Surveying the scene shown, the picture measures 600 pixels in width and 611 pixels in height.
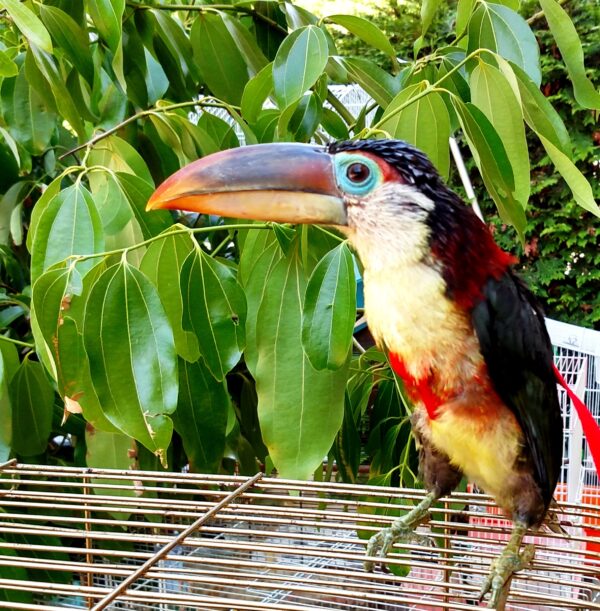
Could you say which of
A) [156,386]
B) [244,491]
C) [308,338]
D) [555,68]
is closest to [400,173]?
[308,338]

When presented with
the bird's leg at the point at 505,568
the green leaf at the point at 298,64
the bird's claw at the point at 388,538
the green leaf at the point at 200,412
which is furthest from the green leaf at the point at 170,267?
the bird's leg at the point at 505,568

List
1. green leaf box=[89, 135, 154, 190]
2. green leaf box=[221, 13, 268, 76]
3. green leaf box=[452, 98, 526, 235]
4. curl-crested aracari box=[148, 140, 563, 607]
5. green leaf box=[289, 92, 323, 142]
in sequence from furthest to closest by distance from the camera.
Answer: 1. green leaf box=[221, 13, 268, 76]
2. green leaf box=[89, 135, 154, 190]
3. green leaf box=[289, 92, 323, 142]
4. green leaf box=[452, 98, 526, 235]
5. curl-crested aracari box=[148, 140, 563, 607]

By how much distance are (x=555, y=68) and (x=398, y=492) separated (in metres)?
3.00

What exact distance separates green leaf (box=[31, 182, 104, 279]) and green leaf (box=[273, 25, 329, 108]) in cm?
27

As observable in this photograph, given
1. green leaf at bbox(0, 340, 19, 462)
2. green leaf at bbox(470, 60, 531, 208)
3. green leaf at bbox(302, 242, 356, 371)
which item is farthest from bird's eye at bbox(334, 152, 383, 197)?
green leaf at bbox(0, 340, 19, 462)

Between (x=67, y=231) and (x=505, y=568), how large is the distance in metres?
0.59

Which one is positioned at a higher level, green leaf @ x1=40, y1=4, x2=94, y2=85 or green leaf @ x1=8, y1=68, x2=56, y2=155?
green leaf @ x1=40, y1=4, x2=94, y2=85

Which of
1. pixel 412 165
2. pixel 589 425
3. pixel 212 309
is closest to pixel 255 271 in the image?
pixel 212 309

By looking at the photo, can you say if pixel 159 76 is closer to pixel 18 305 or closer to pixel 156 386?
pixel 18 305

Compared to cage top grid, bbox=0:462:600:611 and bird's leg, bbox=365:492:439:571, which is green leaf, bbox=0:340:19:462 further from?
bird's leg, bbox=365:492:439:571

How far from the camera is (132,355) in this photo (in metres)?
0.77

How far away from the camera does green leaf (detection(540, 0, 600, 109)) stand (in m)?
0.82

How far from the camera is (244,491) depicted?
870 mm

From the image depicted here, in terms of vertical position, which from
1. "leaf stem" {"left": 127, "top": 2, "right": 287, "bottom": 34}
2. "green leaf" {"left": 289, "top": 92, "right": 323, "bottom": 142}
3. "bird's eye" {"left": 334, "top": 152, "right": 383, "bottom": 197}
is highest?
"leaf stem" {"left": 127, "top": 2, "right": 287, "bottom": 34}
